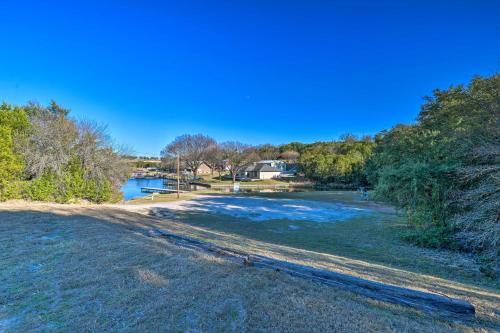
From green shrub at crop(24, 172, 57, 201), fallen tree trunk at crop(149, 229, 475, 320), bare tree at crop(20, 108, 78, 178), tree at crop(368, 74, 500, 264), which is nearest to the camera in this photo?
fallen tree trunk at crop(149, 229, 475, 320)

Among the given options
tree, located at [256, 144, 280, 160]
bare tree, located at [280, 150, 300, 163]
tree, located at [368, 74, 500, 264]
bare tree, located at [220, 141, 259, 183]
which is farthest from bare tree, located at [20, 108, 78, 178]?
bare tree, located at [280, 150, 300, 163]

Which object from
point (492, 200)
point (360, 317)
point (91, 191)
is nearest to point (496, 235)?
point (492, 200)

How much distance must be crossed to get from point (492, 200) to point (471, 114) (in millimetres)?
4382

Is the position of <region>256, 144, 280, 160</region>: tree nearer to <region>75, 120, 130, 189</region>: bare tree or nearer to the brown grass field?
<region>75, 120, 130, 189</region>: bare tree

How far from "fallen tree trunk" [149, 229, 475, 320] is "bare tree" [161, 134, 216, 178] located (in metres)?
54.4

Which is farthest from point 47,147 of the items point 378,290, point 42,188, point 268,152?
point 268,152

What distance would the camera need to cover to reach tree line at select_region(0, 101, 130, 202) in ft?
45.1

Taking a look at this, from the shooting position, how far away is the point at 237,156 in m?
55.5

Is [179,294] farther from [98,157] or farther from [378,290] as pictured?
[98,157]

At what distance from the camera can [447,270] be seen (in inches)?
236

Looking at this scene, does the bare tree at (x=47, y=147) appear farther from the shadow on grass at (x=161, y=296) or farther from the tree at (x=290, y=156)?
the tree at (x=290, y=156)

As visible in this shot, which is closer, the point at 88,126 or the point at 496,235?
the point at 496,235

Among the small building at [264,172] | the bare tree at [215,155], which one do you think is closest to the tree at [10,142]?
the bare tree at [215,155]

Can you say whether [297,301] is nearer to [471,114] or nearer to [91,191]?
[471,114]
